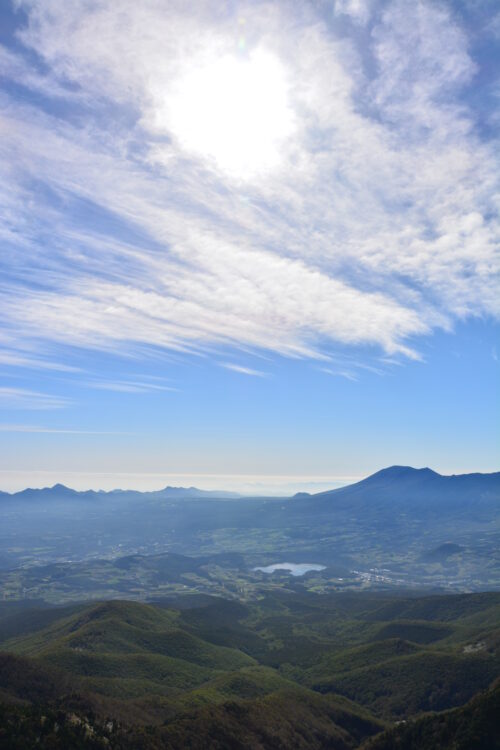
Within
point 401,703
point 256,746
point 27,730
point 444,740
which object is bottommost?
point 401,703

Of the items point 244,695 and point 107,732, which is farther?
point 244,695

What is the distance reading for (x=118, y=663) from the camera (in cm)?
18362

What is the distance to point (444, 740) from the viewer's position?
3969 inches

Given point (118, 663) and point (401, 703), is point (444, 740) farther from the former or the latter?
point (118, 663)

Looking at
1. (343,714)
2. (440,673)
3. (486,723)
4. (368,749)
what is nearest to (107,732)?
(368,749)

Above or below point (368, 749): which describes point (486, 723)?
above

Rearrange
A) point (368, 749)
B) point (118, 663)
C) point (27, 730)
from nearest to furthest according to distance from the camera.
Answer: point (27, 730)
point (368, 749)
point (118, 663)

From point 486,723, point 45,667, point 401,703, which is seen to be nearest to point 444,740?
point 486,723

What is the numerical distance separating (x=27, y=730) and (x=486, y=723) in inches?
3583

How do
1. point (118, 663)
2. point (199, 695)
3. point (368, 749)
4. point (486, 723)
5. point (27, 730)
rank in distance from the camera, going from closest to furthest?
point (27, 730) < point (486, 723) < point (368, 749) < point (199, 695) < point (118, 663)

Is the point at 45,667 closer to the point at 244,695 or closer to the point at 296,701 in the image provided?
the point at 244,695

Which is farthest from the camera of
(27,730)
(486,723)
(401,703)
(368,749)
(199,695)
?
(401,703)

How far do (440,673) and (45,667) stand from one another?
138155 millimetres

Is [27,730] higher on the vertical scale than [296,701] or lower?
higher
